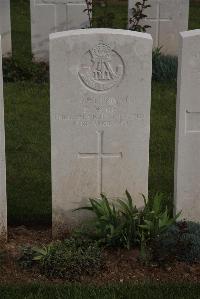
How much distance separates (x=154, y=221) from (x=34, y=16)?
7.16m

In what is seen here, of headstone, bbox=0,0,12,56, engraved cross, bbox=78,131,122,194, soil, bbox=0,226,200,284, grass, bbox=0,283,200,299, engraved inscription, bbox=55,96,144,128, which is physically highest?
headstone, bbox=0,0,12,56

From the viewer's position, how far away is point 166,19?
11.9m

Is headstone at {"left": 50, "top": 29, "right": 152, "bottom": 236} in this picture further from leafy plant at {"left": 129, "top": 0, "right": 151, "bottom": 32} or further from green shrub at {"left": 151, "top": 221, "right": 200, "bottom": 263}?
leafy plant at {"left": 129, "top": 0, "right": 151, "bottom": 32}

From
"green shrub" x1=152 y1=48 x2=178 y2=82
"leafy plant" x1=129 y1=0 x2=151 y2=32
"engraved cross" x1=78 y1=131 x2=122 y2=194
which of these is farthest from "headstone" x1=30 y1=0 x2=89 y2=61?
"engraved cross" x1=78 y1=131 x2=122 y2=194

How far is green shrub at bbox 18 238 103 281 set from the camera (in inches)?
208

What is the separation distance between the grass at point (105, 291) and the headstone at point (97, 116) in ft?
2.79

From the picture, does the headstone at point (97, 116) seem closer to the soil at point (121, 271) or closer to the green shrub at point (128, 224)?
the green shrub at point (128, 224)

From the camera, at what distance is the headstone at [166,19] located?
1184cm

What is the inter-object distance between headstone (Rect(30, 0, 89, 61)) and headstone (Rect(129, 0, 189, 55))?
1.16 m

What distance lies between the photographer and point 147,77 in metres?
5.55

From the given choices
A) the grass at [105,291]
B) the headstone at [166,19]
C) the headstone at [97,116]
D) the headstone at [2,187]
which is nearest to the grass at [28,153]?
the headstone at [2,187]

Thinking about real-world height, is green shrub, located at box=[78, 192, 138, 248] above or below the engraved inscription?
below

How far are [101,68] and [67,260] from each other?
62.0 inches

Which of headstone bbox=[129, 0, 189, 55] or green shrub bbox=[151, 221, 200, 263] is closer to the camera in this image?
green shrub bbox=[151, 221, 200, 263]
